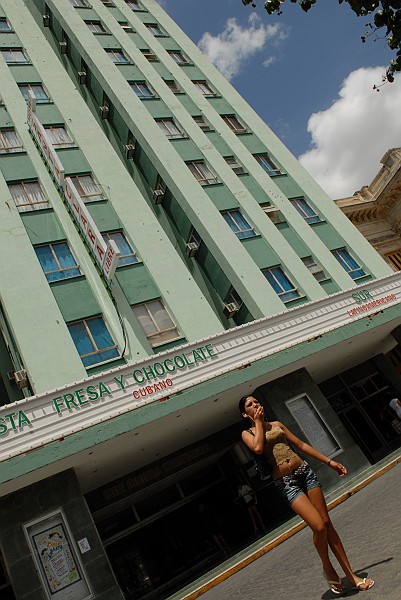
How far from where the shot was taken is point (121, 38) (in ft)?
87.5

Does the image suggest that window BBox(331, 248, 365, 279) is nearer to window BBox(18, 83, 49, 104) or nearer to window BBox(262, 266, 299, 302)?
window BBox(262, 266, 299, 302)

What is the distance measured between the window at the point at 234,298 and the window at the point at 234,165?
7.69 meters

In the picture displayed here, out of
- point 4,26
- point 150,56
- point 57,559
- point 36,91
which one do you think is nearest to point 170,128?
point 36,91

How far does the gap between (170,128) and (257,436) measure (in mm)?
21876

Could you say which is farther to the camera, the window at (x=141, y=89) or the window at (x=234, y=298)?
the window at (x=141, y=89)

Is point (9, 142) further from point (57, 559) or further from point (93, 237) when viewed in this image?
point (57, 559)

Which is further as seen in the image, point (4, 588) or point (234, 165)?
point (234, 165)

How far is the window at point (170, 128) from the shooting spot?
22725mm

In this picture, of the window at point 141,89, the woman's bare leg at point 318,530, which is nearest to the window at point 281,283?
the window at point 141,89

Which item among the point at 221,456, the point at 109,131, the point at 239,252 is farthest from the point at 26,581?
the point at 109,131

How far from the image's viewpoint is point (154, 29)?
97.1 ft

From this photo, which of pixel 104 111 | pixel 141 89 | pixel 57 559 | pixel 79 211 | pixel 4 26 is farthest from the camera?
pixel 4 26

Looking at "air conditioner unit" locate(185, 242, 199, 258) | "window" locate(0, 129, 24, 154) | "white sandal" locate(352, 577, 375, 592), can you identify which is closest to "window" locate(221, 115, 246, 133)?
"air conditioner unit" locate(185, 242, 199, 258)

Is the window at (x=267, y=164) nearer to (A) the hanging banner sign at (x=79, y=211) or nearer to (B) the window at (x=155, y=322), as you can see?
(A) the hanging banner sign at (x=79, y=211)
